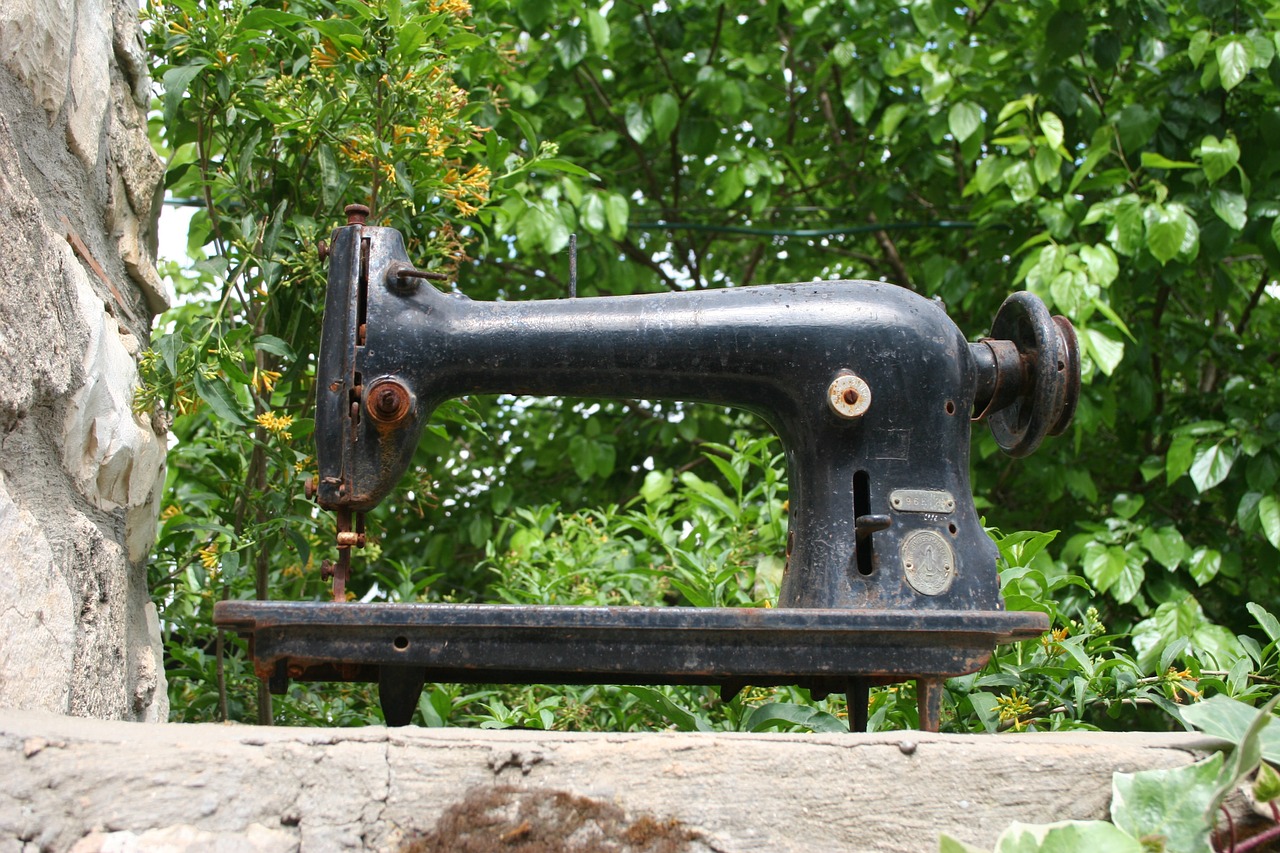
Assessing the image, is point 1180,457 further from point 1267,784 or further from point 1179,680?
point 1267,784

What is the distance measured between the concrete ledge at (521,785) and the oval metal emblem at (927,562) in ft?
0.96

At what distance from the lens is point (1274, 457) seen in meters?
2.46

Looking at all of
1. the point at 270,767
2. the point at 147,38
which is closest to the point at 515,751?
the point at 270,767

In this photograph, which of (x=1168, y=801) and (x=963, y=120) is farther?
A: (x=963, y=120)

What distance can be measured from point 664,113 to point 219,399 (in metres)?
1.75

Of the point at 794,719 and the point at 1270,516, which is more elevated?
the point at 1270,516

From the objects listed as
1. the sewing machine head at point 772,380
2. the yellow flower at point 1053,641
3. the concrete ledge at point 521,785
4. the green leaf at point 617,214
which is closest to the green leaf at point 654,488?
the green leaf at point 617,214

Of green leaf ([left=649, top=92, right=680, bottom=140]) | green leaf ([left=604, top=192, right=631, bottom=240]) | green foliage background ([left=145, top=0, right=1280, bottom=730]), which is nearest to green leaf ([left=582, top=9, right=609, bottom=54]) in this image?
green foliage background ([left=145, top=0, right=1280, bottom=730])

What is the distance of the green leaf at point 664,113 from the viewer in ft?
9.46

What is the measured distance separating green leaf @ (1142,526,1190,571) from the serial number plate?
1.39 m

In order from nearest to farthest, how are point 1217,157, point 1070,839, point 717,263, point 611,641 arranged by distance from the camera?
point 1070,839, point 611,641, point 1217,157, point 717,263

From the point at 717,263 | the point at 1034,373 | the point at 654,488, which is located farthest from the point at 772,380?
the point at 717,263

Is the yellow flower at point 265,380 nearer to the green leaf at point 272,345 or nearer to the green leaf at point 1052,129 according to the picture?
the green leaf at point 272,345

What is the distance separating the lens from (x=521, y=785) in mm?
889
